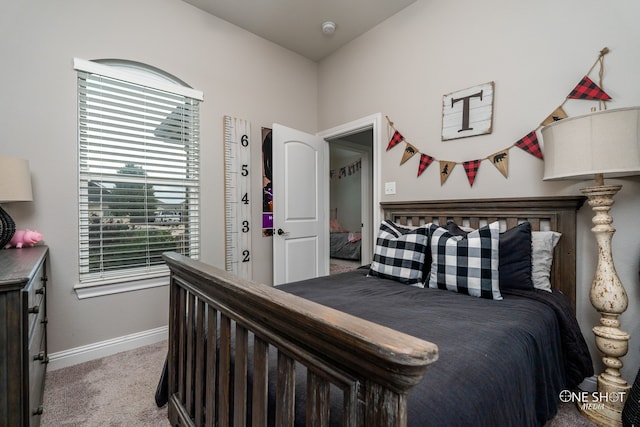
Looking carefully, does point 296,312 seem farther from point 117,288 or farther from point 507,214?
point 117,288

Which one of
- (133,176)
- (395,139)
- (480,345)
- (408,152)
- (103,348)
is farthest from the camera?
(395,139)

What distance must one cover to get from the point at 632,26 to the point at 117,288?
3752 mm

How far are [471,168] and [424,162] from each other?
40 cm

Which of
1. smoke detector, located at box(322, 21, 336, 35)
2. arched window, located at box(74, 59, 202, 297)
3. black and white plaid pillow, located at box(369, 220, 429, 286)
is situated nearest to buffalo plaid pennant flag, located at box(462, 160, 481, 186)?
black and white plaid pillow, located at box(369, 220, 429, 286)

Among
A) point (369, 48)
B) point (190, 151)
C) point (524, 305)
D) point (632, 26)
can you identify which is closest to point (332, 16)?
point (369, 48)

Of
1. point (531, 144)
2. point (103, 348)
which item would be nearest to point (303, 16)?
point (531, 144)

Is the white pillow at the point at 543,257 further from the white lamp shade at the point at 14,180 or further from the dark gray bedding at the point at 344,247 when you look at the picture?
the dark gray bedding at the point at 344,247

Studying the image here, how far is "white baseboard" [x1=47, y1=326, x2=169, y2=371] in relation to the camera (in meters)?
2.03

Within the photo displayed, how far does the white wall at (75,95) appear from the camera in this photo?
1.93 meters

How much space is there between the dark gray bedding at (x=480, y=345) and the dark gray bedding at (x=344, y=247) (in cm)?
380

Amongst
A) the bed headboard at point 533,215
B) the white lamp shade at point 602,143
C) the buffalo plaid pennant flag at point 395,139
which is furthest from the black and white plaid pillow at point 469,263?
the buffalo plaid pennant flag at point 395,139

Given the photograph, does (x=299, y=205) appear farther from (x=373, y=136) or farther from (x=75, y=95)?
(x=75, y=95)

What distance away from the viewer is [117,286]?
2.28 m

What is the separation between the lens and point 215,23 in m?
2.77
